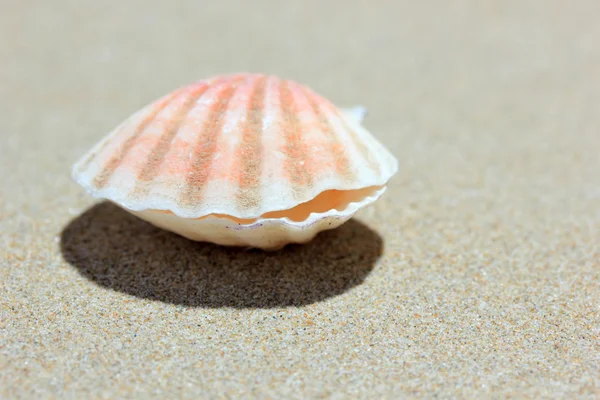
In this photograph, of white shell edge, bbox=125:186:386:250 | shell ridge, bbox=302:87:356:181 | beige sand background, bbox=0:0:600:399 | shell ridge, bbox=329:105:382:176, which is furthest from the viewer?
shell ridge, bbox=329:105:382:176

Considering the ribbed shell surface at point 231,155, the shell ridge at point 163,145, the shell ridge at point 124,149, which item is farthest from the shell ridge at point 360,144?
the shell ridge at point 124,149

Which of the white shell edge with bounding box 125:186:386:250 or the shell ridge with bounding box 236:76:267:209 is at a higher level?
the shell ridge with bounding box 236:76:267:209

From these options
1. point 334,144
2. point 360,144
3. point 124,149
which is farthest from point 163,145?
point 360,144

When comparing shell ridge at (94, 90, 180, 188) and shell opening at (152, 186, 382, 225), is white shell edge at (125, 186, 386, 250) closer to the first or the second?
shell opening at (152, 186, 382, 225)

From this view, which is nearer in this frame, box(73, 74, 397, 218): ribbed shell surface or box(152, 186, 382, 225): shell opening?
box(73, 74, 397, 218): ribbed shell surface

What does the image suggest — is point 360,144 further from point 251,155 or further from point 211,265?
point 211,265

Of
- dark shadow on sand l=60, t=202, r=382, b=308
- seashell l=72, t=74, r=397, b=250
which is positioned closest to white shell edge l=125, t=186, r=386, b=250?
seashell l=72, t=74, r=397, b=250
